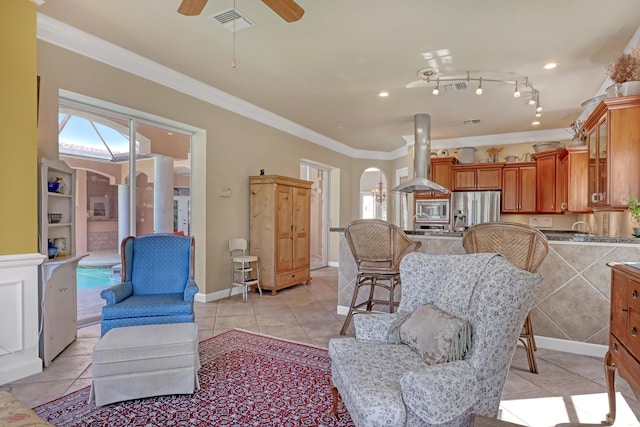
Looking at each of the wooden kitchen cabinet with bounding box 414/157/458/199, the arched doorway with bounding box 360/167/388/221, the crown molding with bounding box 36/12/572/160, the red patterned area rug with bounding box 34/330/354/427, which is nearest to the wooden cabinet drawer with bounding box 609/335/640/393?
the red patterned area rug with bounding box 34/330/354/427

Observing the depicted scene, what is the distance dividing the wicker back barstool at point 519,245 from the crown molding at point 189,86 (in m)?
3.68

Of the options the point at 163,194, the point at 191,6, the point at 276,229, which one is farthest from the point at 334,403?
the point at 163,194

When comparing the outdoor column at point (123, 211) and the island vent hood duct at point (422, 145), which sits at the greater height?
the island vent hood duct at point (422, 145)

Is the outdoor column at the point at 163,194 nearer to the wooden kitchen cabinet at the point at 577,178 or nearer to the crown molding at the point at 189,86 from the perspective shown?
the crown molding at the point at 189,86

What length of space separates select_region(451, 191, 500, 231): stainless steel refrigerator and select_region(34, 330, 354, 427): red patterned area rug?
4822mm

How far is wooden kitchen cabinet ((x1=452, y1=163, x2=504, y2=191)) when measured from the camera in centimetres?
662

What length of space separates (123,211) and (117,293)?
1.60 m

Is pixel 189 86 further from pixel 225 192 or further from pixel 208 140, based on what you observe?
pixel 225 192

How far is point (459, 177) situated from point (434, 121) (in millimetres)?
1391

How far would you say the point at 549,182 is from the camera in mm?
6148

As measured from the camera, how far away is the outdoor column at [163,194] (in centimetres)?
443

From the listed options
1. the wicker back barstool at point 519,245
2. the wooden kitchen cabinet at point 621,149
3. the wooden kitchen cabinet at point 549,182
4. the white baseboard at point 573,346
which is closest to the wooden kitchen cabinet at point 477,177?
the wooden kitchen cabinet at point 549,182

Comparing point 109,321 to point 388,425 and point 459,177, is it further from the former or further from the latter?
point 459,177

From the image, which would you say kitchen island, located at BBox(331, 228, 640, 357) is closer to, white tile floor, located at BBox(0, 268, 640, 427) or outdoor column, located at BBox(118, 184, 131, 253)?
white tile floor, located at BBox(0, 268, 640, 427)
